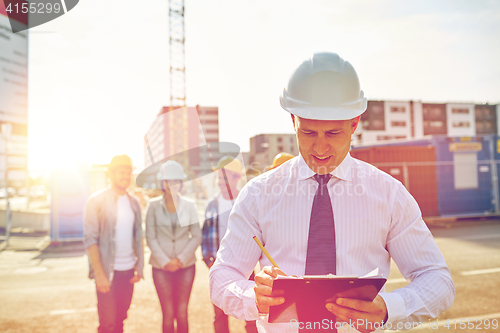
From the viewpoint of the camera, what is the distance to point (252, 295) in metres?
1.38

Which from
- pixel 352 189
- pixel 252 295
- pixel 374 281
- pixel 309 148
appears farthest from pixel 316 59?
pixel 252 295

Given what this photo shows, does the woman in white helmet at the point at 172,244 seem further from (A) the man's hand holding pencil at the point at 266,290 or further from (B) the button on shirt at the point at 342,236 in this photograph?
(A) the man's hand holding pencil at the point at 266,290

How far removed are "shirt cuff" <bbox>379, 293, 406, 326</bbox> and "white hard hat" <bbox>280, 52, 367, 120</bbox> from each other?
0.76m

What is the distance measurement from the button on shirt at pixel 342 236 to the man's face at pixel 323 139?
10cm

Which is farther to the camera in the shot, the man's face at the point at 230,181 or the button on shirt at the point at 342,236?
the man's face at the point at 230,181

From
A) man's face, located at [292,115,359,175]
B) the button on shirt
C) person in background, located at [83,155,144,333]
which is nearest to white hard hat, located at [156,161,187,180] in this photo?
person in background, located at [83,155,144,333]

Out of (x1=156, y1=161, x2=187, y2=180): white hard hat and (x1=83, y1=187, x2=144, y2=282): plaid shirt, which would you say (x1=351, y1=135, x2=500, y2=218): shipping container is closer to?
(x1=156, y1=161, x2=187, y2=180): white hard hat

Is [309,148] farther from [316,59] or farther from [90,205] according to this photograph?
[90,205]

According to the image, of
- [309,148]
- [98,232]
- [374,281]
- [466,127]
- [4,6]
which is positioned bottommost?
[98,232]

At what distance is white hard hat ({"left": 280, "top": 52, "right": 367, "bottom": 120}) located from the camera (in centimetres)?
150

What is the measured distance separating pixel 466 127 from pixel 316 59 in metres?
74.7

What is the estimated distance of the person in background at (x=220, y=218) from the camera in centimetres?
390

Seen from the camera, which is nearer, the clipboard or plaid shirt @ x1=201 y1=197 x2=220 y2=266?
the clipboard

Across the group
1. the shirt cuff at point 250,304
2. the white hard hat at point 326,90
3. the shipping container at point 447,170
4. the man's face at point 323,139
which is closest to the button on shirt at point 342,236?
the shirt cuff at point 250,304
